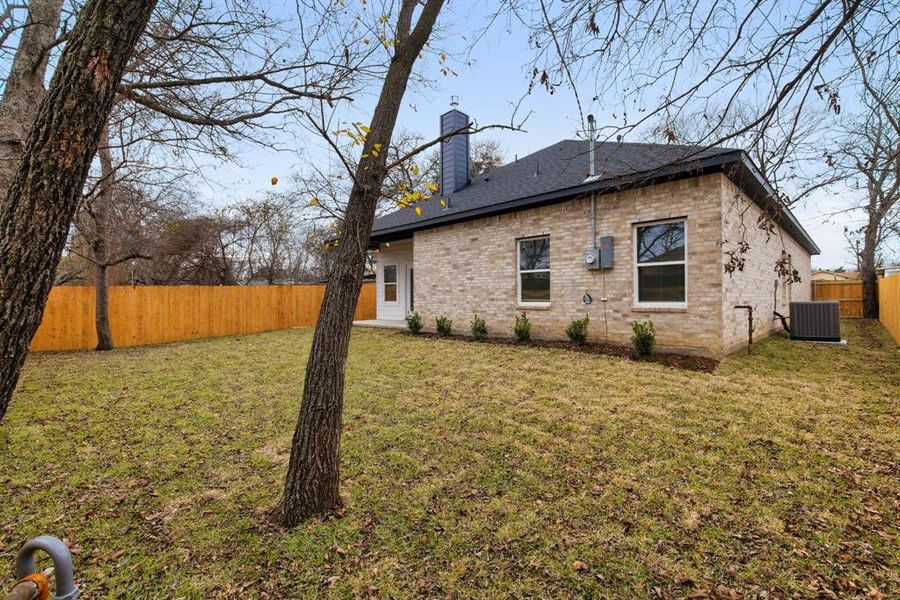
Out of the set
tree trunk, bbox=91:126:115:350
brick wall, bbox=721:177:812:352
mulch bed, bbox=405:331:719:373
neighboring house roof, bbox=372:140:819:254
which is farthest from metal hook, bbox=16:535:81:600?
tree trunk, bbox=91:126:115:350

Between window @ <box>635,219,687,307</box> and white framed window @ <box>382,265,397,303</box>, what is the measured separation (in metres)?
8.56

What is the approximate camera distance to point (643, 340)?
6.88 metres

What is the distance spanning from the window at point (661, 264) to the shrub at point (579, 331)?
3.45ft

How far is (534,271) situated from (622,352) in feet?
8.84

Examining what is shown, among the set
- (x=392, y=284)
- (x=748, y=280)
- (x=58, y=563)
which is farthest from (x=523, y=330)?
(x=58, y=563)

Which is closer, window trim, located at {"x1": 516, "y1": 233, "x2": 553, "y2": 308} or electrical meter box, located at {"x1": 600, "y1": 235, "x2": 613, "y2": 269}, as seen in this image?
electrical meter box, located at {"x1": 600, "y1": 235, "x2": 613, "y2": 269}

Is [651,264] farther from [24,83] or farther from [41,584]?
[24,83]

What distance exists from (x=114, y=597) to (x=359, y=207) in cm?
235

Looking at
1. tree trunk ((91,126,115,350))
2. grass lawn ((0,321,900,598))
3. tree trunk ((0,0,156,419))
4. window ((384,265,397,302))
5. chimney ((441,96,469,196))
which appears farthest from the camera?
window ((384,265,397,302))

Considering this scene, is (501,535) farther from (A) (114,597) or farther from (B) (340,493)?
(A) (114,597)

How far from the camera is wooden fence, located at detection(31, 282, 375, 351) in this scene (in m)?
9.29

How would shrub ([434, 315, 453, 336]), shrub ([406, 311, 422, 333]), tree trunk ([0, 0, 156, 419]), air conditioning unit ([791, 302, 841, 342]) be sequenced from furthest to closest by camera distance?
shrub ([406, 311, 422, 333])
shrub ([434, 315, 453, 336])
air conditioning unit ([791, 302, 841, 342])
tree trunk ([0, 0, 156, 419])

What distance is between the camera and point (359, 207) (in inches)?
101

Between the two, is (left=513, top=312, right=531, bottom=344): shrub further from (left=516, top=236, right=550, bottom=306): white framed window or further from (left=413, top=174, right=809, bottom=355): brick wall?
(left=516, top=236, right=550, bottom=306): white framed window
